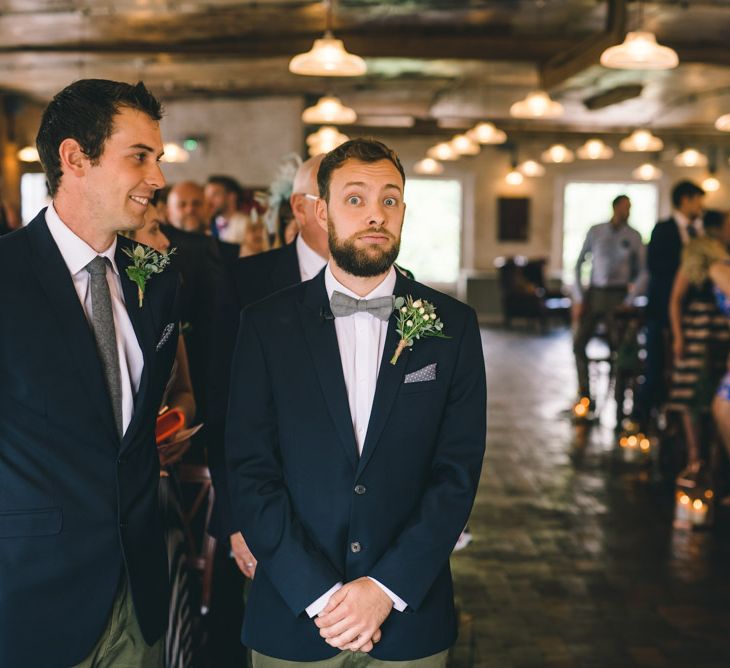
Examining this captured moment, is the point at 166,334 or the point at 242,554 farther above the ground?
the point at 166,334

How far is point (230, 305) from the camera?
2.93 metres

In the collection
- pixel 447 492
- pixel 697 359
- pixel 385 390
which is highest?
pixel 385 390

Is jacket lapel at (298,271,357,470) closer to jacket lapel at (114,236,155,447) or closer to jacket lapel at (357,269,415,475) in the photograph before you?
jacket lapel at (357,269,415,475)

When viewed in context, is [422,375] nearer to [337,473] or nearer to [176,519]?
[337,473]

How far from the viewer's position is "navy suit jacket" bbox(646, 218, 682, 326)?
7375 millimetres

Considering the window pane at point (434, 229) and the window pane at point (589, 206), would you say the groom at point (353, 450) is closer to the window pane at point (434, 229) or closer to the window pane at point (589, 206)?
the window pane at point (434, 229)

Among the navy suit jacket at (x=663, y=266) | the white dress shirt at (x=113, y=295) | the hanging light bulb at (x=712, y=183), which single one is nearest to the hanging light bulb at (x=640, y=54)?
the navy suit jacket at (x=663, y=266)

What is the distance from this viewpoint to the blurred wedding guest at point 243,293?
256 cm

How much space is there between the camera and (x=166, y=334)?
2.10 m

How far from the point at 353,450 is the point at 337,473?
0.06 metres

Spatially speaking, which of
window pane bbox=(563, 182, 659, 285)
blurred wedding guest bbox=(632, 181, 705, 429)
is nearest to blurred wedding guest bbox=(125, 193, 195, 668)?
blurred wedding guest bbox=(632, 181, 705, 429)

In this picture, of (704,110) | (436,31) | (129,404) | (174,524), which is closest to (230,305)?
(174,524)

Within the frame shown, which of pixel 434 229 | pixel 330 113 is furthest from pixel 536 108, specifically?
pixel 434 229

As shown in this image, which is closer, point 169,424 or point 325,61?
point 169,424
